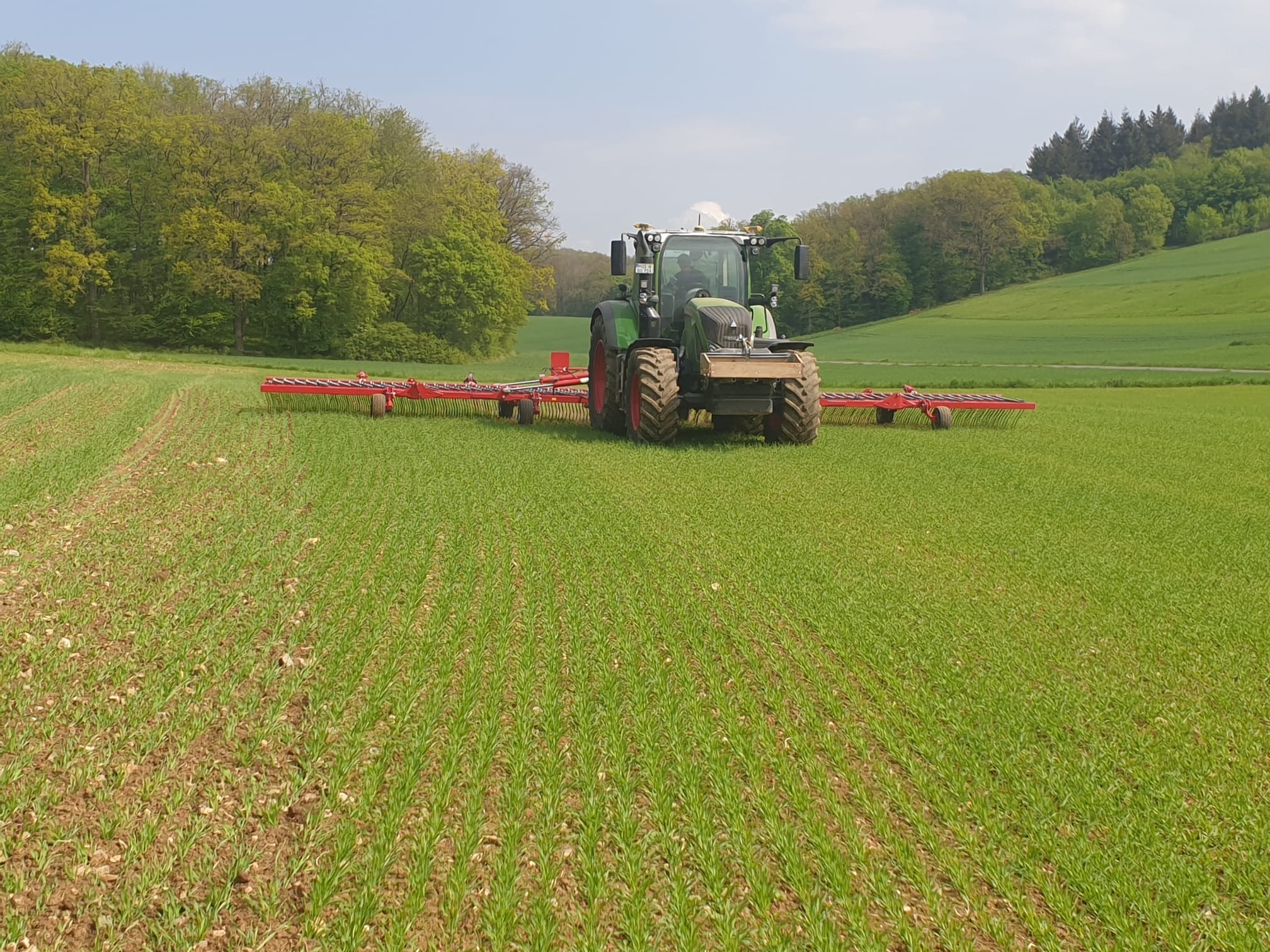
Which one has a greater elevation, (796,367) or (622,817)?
(796,367)

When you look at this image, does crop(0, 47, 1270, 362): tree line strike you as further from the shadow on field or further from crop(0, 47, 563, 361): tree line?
the shadow on field

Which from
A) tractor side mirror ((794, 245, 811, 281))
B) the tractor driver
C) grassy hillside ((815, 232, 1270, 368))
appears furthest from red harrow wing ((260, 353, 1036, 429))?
grassy hillside ((815, 232, 1270, 368))

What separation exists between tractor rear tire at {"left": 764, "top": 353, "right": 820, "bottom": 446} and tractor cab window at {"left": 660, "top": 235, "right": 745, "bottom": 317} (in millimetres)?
1404

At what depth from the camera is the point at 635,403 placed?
42.4ft

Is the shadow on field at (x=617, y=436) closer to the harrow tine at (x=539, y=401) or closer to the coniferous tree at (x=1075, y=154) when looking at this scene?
the harrow tine at (x=539, y=401)

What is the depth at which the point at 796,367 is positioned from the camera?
12070mm

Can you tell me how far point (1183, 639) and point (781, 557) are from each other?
8.21 feet

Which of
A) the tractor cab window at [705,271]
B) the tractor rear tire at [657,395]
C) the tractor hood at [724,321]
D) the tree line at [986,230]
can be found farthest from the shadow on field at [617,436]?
the tree line at [986,230]

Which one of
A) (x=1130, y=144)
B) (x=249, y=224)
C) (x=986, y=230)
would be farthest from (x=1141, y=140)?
(x=249, y=224)

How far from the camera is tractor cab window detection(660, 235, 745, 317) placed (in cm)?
1335

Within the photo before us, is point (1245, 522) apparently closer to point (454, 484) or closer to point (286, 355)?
point (454, 484)

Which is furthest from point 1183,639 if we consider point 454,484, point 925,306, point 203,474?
point 925,306

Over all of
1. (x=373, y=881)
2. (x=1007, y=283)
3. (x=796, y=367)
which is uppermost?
(x=1007, y=283)

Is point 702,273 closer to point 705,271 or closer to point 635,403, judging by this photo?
point 705,271
